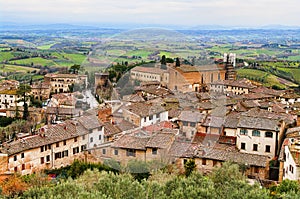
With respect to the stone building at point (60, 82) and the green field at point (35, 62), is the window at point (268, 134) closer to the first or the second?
the stone building at point (60, 82)

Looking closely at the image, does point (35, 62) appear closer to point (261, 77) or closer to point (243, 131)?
point (261, 77)

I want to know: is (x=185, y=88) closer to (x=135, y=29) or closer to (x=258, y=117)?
(x=135, y=29)

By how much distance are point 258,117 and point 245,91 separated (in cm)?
2024

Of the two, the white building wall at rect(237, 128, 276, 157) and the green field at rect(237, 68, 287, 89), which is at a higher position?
the white building wall at rect(237, 128, 276, 157)

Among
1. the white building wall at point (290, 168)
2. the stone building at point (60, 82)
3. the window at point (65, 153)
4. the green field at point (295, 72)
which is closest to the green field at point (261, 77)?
the green field at point (295, 72)

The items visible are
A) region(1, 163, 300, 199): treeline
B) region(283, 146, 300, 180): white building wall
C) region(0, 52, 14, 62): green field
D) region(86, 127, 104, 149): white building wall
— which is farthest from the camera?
region(0, 52, 14, 62): green field

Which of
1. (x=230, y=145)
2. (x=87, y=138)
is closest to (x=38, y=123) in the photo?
(x=87, y=138)

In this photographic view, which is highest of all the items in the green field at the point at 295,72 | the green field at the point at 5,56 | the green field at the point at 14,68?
the green field at the point at 295,72

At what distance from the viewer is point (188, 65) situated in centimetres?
1262

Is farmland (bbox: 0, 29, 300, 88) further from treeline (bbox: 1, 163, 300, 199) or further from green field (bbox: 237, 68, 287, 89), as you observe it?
treeline (bbox: 1, 163, 300, 199)

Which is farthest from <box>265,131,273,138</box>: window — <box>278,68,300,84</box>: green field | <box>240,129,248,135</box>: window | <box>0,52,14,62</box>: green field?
<box>0,52,14,62</box>: green field

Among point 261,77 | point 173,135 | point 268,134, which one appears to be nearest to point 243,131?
point 268,134

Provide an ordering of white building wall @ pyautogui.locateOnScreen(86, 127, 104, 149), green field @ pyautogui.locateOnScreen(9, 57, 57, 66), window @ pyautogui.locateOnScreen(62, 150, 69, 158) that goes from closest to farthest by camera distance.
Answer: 1. white building wall @ pyautogui.locateOnScreen(86, 127, 104, 149)
2. window @ pyautogui.locateOnScreen(62, 150, 69, 158)
3. green field @ pyautogui.locateOnScreen(9, 57, 57, 66)

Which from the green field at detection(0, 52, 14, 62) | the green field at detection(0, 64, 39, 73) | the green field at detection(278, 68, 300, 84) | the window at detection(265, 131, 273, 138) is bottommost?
the green field at detection(0, 64, 39, 73)
